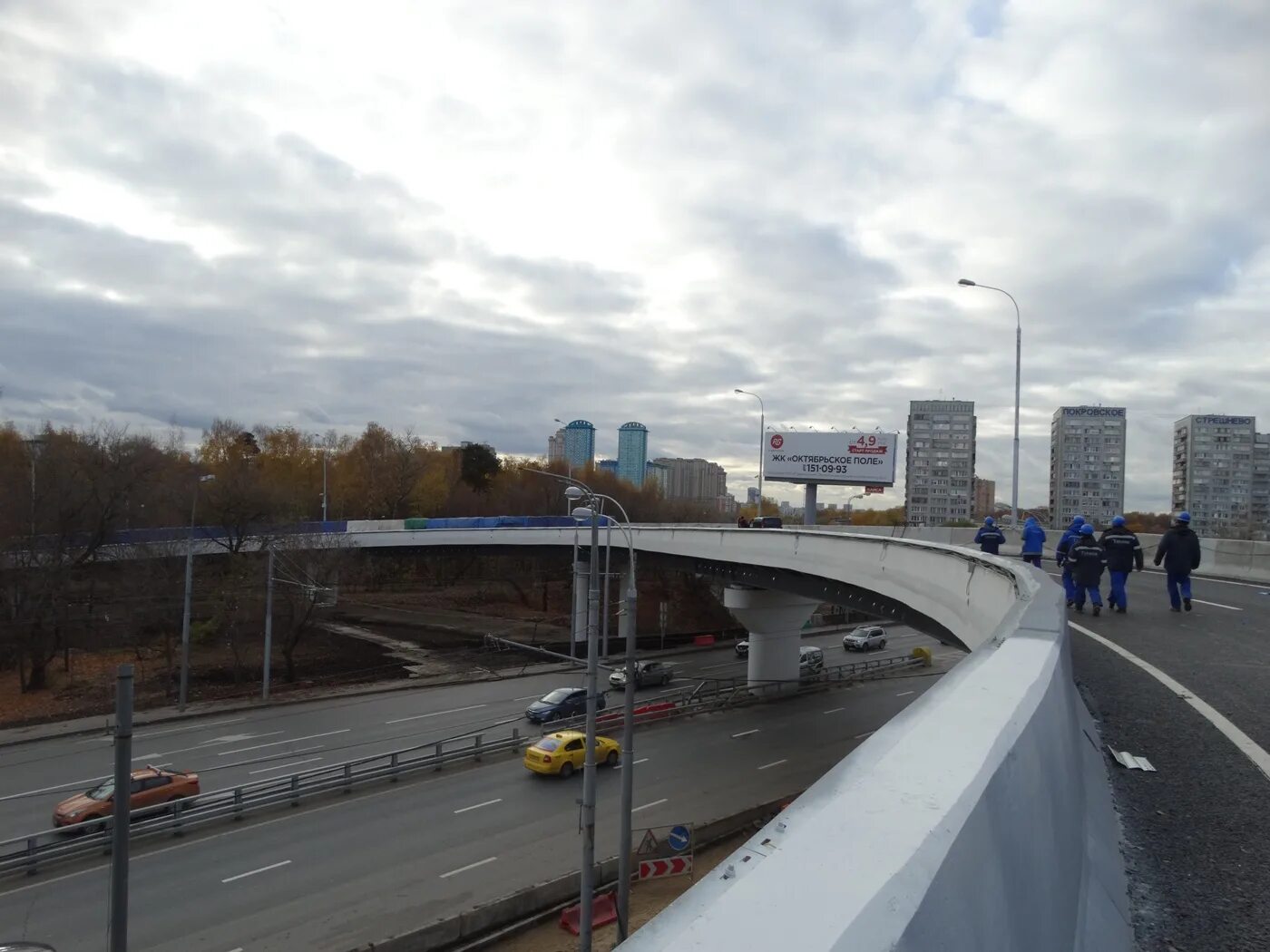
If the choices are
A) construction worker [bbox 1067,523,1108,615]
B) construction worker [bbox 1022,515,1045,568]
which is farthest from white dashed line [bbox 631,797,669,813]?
construction worker [bbox 1067,523,1108,615]

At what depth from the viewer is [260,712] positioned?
106 ft

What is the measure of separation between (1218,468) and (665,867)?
108 metres

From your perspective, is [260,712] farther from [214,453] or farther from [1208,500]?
[1208,500]

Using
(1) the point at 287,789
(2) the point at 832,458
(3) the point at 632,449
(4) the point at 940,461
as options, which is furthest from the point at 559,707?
(3) the point at 632,449

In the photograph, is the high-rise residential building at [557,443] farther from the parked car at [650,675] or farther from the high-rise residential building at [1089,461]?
the parked car at [650,675]

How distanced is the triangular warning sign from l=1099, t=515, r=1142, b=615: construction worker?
36.2 ft

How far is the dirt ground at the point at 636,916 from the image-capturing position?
47.9 ft

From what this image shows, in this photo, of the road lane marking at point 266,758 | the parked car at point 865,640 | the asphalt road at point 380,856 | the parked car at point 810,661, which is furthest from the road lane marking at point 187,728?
the parked car at point 865,640

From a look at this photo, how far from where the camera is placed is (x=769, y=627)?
39.2 metres

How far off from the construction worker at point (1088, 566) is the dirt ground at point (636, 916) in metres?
7.38

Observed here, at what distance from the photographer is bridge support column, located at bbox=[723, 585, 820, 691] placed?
126 ft

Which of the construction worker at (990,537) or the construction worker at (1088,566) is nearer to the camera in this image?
the construction worker at (1088,566)

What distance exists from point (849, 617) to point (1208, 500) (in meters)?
56.9

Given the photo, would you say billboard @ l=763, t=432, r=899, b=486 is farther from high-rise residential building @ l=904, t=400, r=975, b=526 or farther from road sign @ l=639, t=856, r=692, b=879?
high-rise residential building @ l=904, t=400, r=975, b=526
